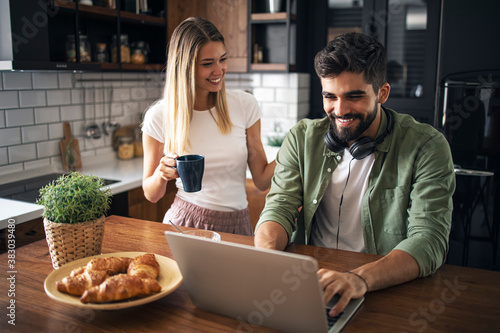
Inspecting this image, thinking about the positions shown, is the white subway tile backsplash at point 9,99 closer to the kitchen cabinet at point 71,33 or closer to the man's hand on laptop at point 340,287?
the kitchen cabinet at point 71,33

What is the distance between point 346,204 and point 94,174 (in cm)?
191

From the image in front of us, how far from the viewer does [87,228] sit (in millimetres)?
1371

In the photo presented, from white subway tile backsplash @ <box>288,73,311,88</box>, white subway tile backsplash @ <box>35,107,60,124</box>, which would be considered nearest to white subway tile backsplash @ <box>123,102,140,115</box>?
white subway tile backsplash @ <box>35,107,60,124</box>

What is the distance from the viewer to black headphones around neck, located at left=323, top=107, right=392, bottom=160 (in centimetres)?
165

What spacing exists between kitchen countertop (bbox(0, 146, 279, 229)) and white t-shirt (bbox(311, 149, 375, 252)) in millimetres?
943

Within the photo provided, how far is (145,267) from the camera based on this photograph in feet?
4.01

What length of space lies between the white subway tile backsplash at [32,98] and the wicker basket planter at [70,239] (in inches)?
71.6

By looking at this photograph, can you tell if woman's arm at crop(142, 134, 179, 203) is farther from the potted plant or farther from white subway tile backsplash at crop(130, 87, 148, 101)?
white subway tile backsplash at crop(130, 87, 148, 101)

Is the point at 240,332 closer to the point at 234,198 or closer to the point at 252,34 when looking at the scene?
the point at 234,198

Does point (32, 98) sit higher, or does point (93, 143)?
point (32, 98)

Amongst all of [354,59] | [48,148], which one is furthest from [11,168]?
[354,59]

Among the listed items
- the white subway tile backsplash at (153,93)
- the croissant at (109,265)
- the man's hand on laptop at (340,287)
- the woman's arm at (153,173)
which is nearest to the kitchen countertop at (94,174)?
the woman's arm at (153,173)

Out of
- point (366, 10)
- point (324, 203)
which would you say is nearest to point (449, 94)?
point (366, 10)

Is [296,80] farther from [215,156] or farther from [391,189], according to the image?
[391,189]
